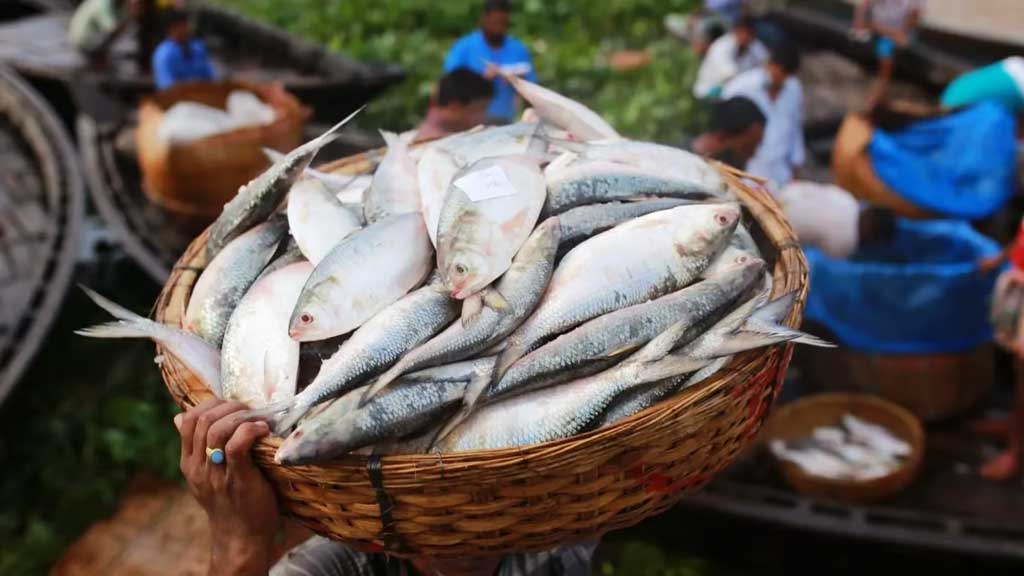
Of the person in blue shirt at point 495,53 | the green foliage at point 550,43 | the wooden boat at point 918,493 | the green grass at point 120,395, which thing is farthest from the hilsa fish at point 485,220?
the green foliage at point 550,43

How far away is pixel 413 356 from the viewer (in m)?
1.65

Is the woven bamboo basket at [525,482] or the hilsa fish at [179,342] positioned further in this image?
the hilsa fish at [179,342]

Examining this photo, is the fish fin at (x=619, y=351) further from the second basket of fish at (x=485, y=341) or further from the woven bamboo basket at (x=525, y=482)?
the woven bamboo basket at (x=525, y=482)

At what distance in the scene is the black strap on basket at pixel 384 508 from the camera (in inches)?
59.2

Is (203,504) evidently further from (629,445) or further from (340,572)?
(629,445)

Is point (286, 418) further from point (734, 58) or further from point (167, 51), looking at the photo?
point (734, 58)

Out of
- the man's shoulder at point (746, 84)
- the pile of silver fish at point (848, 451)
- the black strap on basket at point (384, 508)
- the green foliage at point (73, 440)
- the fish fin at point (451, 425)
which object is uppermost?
the fish fin at point (451, 425)

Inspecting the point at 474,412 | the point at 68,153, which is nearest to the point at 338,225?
the point at 474,412

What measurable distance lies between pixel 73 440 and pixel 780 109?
15.2ft

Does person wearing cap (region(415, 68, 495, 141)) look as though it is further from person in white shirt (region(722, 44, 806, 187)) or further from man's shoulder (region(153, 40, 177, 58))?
man's shoulder (region(153, 40, 177, 58))

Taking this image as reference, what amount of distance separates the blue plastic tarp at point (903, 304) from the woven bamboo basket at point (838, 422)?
304 mm

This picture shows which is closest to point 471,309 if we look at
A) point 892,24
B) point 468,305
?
point 468,305

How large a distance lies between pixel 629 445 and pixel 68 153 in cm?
567

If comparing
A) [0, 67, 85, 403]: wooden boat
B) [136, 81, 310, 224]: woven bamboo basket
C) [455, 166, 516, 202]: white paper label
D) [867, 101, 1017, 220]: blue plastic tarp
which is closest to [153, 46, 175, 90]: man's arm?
[0, 67, 85, 403]: wooden boat
